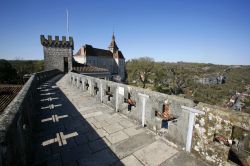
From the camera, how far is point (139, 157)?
2.89 m

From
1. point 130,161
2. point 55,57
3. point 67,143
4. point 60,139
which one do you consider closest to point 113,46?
point 55,57

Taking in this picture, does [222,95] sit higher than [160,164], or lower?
lower

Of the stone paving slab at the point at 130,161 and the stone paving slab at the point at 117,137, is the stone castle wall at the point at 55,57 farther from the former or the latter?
the stone paving slab at the point at 130,161

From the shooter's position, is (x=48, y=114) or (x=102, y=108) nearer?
(x=48, y=114)

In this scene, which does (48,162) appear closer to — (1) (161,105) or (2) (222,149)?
(1) (161,105)

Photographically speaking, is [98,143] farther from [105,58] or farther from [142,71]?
[105,58]

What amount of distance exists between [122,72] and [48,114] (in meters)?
51.1

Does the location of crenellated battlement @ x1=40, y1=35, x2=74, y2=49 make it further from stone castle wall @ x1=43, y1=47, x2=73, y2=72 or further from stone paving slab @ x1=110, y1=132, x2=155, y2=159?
stone paving slab @ x1=110, y1=132, x2=155, y2=159

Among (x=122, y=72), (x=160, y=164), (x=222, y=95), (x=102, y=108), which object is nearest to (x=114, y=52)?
(x=122, y=72)

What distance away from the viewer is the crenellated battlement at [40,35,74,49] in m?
22.9

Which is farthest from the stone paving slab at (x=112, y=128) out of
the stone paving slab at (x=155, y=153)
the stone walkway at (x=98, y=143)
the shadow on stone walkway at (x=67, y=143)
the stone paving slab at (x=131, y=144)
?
the stone paving slab at (x=155, y=153)

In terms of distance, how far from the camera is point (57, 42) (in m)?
23.7

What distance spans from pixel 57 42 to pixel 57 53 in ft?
6.13

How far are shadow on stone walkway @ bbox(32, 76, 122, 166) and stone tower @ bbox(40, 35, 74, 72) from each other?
21525 millimetres
